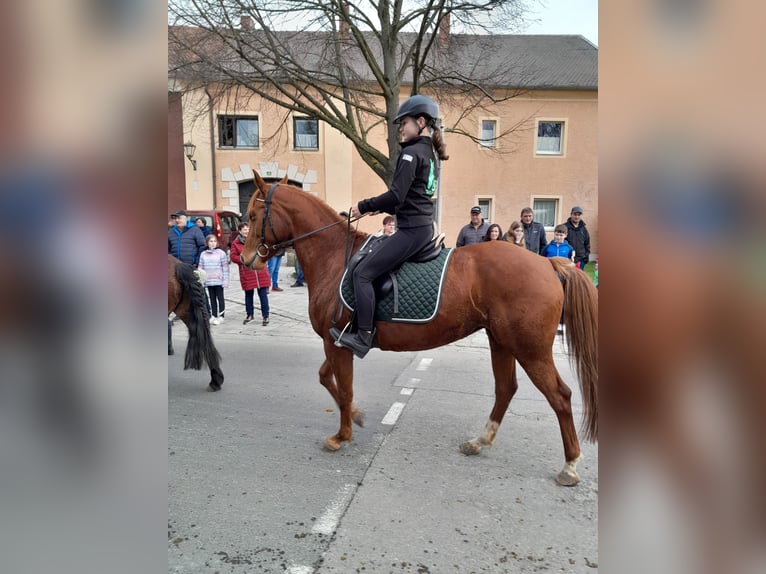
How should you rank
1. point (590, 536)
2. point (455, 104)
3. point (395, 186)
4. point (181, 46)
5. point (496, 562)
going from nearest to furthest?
point (496, 562)
point (590, 536)
point (395, 186)
point (181, 46)
point (455, 104)

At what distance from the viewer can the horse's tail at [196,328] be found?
501cm

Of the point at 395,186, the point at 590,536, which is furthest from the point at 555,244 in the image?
the point at 590,536

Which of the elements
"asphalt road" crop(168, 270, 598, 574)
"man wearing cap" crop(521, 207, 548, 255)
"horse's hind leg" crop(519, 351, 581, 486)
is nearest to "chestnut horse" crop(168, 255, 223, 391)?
"asphalt road" crop(168, 270, 598, 574)

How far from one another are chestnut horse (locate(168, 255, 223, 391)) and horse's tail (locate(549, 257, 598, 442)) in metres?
3.75

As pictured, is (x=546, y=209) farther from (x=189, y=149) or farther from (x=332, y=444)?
(x=332, y=444)

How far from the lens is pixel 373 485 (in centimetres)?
310

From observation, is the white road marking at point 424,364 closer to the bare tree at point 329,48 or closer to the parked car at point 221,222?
the bare tree at point 329,48

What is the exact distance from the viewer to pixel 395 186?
3.29 m

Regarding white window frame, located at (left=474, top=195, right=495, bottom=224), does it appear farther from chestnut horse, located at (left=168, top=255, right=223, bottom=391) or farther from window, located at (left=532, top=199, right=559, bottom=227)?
chestnut horse, located at (left=168, top=255, right=223, bottom=391)

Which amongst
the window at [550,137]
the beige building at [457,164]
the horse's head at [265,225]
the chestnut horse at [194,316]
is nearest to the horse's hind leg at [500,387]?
the horse's head at [265,225]

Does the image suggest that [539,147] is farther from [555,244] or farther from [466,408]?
[466,408]

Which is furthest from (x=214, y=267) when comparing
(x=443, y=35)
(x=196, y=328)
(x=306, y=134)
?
(x=306, y=134)
